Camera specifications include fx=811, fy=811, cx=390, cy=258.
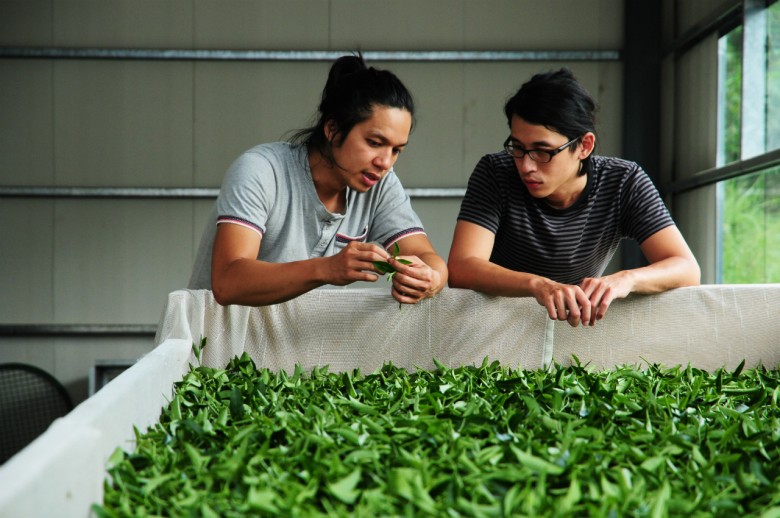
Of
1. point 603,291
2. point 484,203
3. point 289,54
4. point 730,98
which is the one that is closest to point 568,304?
point 603,291

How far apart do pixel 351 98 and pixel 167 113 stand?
368 centimetres

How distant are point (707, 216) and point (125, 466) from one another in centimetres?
414

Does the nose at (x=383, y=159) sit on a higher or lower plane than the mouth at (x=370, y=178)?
higher

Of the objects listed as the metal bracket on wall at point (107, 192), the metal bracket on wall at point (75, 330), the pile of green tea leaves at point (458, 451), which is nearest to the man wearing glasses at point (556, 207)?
the pile of green tea leaves at point (458, 451)

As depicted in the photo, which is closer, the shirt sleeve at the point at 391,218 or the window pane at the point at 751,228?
the shirt sleeve at the point at 391,218

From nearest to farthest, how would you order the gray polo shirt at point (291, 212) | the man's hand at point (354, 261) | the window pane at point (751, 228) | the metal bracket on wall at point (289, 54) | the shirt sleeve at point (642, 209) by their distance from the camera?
the man's hand at point (354, 261) → the gray polo shirt at point (291, 212) → the shirt sleeve at point (642, 209) → the window pane at point (751, 228) → the metal bracket on wall at point (289, 54)

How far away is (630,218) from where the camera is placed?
183 centimetres

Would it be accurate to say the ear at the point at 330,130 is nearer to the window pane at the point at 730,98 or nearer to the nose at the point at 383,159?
the nose at the point at 383,159

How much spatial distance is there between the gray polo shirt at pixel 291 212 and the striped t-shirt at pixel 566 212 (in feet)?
0.62

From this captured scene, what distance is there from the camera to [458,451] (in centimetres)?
91

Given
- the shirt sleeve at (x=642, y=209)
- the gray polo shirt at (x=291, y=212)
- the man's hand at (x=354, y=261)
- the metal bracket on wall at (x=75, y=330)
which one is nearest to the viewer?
the man's hand at (x=354, y=261)

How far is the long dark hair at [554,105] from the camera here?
173 centimetres

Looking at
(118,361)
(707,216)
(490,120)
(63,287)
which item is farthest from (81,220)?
(707,216)

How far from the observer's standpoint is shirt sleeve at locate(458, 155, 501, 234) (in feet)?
5.99
